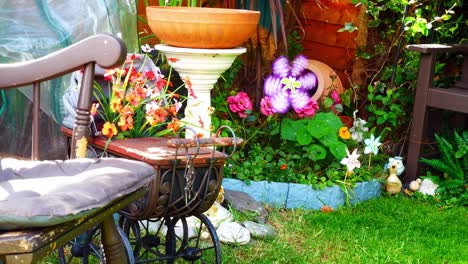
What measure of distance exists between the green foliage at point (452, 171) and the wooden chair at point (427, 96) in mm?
86

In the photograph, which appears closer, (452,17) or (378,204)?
(378,204)

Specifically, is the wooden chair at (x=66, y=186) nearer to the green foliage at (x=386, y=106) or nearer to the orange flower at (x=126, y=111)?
the orange flower at (x=126, y=111)

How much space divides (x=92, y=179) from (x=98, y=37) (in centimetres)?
41

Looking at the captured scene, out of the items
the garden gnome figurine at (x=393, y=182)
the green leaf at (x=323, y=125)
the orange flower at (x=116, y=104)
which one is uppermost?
the orange flower at (x=116, y=104)

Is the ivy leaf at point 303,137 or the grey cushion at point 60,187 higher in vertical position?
the grey cushion at point 60,187

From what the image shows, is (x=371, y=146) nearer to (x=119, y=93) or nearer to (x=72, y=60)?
(x=119, y=93)

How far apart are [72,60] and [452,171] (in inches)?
91.6

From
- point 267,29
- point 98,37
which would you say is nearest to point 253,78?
point 267,29

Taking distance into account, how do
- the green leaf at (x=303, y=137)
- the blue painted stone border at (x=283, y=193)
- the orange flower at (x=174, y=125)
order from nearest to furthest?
the orange flower at (x=174, y=125) < the blue painted stone border at (x=283, y=193) < the green leaf at (x=303, y=137)

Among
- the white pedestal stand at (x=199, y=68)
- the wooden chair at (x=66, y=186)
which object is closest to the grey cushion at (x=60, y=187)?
the wooden chair at (x=66, y=186)

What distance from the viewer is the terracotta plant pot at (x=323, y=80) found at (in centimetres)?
410

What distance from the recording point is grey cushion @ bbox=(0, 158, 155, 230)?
139 cm

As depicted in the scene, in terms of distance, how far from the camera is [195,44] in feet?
9.02

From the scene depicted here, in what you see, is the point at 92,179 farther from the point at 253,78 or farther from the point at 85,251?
the point at 253,78
